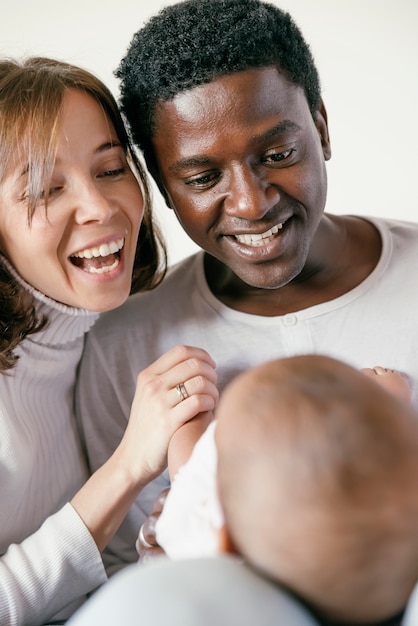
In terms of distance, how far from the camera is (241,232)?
4.04ft

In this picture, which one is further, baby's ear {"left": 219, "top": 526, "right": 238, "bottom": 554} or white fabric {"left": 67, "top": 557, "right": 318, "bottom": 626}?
baby's ear {"left": 219, "top": 526, "right": 238, "bottom": 554}

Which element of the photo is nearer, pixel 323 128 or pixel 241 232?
pixel 241 232

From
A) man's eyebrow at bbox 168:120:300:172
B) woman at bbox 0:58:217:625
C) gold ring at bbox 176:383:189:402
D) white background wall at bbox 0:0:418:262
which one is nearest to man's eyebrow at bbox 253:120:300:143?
man's eyebrow at bbox 168:120:300:172

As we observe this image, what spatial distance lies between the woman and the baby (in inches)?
17.2

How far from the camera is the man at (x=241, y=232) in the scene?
1.18 meters

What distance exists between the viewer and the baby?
0.73 metres

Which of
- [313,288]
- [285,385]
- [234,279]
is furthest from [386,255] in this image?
[285,385]

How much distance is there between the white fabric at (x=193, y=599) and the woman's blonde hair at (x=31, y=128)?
1.98 ft

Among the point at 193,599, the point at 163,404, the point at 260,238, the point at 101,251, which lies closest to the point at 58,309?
the point at 101,251

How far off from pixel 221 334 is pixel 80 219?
37cm

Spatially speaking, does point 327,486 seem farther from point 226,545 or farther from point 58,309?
point 58,309

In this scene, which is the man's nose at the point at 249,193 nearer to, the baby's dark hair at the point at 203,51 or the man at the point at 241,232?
the man at the point at 241,232

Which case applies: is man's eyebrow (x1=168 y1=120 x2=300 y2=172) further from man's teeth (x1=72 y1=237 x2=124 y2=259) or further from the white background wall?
the white background wall

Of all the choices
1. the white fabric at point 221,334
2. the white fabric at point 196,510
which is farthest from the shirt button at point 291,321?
the white fabric at point 196,510
